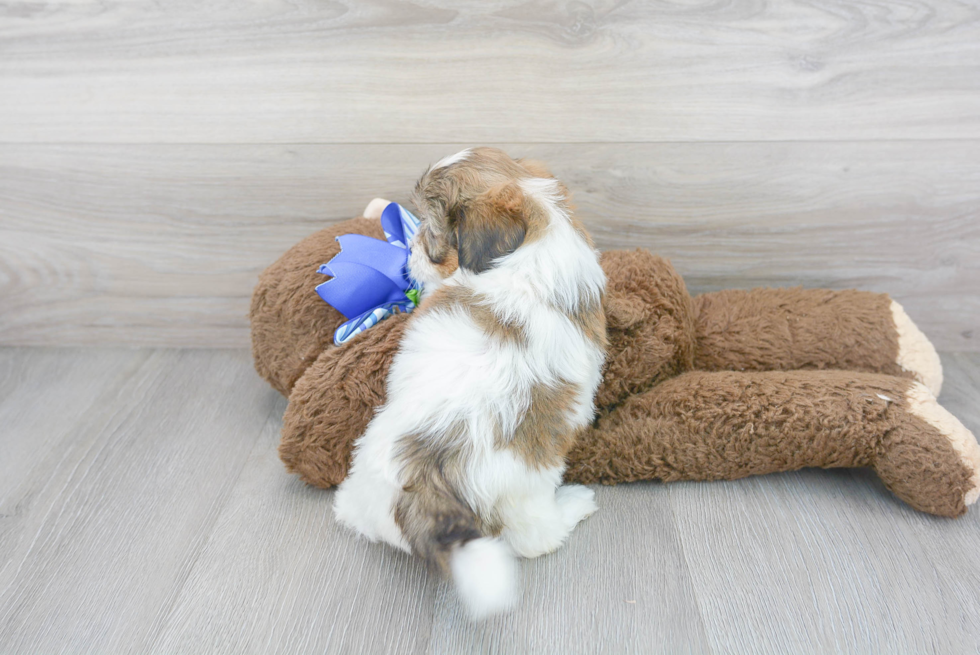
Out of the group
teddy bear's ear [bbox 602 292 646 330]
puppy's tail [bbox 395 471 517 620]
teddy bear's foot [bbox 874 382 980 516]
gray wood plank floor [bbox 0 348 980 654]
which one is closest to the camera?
puppy's tail [bbox 395 471 517 620]

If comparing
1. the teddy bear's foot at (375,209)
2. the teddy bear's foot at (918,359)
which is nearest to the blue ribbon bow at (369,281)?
the teddy bear's foot at (375,209)

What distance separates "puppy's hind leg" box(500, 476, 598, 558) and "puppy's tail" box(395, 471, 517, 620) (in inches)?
3.7

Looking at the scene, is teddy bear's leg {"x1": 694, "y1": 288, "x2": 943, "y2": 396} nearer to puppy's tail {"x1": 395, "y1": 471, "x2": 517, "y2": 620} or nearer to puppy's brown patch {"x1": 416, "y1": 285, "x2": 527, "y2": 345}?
puppy's brown patch {"x1": 416, "y1": 285, "x2": 527, "y2": 345}

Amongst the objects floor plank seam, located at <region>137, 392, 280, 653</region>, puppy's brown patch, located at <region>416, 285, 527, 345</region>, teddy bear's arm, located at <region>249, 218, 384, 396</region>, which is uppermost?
puppy's brown patch, located at <region>416, 285, 527, 345</region>

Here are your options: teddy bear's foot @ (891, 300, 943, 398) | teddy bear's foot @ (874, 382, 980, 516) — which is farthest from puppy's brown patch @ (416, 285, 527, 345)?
teddy bear's foot @ (891, 300, 943, 398)

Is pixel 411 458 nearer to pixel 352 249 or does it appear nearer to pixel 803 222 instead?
pixel 352 249

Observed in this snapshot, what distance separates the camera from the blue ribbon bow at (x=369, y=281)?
1.21 m

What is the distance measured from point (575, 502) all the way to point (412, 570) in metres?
0.31

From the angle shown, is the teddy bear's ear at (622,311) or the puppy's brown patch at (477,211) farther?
the teddy bear's ear at (622,311)

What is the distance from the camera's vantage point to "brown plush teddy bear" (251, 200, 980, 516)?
1154 mm

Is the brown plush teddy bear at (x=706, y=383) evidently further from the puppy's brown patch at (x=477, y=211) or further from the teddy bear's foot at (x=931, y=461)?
the puppy's brown patch at (x=477, y=211)

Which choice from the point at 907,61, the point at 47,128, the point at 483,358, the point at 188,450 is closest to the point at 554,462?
the point at 483,358

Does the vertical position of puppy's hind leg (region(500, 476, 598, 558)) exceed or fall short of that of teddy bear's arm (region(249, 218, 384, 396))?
it falls short

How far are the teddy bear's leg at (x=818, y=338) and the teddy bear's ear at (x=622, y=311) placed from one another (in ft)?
0.68
